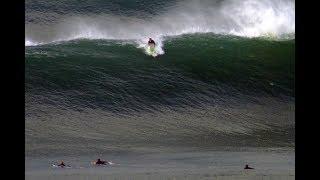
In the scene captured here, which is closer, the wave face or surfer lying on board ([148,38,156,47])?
the wave face

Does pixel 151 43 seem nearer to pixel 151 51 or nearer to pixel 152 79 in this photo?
pixel 151 51

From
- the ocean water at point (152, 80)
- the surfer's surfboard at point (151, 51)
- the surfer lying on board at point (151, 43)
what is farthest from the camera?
the surfer lying on board at point (151, 43)

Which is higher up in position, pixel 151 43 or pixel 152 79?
pixel 151 43

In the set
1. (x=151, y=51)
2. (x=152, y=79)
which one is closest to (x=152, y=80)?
(x=152, y=79)

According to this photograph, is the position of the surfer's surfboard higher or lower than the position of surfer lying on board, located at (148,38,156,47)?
lower

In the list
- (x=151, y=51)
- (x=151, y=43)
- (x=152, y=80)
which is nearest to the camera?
(x=152, y=80)
